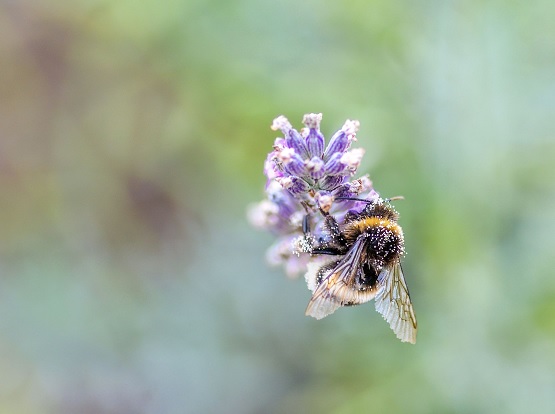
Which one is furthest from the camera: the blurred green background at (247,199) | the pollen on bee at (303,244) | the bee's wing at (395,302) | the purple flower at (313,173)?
the blurred green background at (247,199)

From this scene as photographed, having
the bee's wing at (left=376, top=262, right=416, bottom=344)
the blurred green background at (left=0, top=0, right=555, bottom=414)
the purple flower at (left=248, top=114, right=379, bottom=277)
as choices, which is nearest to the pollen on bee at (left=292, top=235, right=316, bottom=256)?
the purple flower at (left=248, top=114, right=379, bottom=277)

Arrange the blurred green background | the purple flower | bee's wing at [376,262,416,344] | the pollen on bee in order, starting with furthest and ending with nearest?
the blurred green background, bee's wing at [376,262,416,344], the pollen on bee, the purple flower

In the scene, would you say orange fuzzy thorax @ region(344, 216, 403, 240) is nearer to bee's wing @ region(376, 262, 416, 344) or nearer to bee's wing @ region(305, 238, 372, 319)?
bee's wing @ region(305, 238, 372, 319)

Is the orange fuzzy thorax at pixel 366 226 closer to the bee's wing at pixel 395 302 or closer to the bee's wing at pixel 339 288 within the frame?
the bee's wing at pixel 339 288

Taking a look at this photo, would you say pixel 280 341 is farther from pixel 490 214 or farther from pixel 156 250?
pixel 490 214

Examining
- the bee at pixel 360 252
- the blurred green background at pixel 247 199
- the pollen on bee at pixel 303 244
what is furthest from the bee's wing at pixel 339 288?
the blurred green background at pixel 247 199

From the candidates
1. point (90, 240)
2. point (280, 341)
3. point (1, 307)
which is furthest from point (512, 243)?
point (1, 307)
